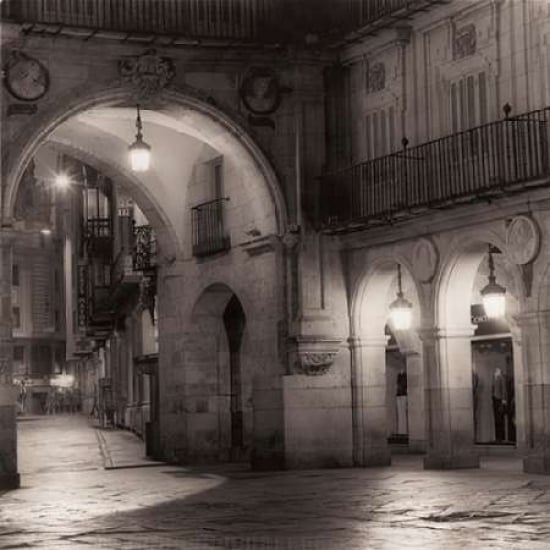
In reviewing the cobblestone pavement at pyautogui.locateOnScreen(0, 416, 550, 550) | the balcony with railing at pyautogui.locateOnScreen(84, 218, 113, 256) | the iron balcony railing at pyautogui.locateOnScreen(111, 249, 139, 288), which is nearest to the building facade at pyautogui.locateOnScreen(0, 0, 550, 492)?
the cobblestone pavement at pyautogui.locateOnScreen(0, 416, 550, 550)

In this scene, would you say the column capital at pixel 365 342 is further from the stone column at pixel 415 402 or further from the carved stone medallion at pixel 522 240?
the stone column at pixel 415 402

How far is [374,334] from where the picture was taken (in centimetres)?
2753

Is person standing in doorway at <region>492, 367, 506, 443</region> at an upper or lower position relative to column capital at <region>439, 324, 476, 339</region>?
lower

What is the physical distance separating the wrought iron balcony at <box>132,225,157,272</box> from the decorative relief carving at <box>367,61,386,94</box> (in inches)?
303

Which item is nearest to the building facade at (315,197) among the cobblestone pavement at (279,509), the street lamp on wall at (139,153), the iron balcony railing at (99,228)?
the street lamp on wall at (139,153)

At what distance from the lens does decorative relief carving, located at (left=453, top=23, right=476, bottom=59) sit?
24531mm

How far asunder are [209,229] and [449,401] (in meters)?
7.59

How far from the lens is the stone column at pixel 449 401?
82.3 ft

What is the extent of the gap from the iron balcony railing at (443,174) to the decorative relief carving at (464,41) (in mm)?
1401

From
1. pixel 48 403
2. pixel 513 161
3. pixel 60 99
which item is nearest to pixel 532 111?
pixel 513 161

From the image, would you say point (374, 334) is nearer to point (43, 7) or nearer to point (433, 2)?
point (433, 2)

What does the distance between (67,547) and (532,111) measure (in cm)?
1088

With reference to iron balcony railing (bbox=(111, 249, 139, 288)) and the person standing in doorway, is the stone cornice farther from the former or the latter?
iron balcony railing (bbox=(111, 249, 139, 288))

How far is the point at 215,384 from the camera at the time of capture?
31750 millimetres
